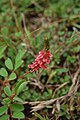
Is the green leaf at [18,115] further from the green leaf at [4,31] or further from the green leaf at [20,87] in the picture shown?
the green leaf at [4,31]

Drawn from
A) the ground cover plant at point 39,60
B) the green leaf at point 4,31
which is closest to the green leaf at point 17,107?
the ground cover plant at point 39,60

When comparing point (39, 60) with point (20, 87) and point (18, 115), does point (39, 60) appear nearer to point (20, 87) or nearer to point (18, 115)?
point (20, 87)

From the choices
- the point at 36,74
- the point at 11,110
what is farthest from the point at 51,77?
the point at 11,110

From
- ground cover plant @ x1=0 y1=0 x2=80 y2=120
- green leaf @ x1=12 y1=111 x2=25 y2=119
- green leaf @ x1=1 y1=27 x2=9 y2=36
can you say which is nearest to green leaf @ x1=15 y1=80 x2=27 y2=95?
ground cover plant @ x1=0 y1=0 x2=80 y2=120

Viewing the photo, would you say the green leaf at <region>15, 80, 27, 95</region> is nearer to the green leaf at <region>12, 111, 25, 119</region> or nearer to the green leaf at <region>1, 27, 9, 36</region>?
the green leaf at <region>12, 111, 25, 119</region>

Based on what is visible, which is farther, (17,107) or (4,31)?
(4,31)

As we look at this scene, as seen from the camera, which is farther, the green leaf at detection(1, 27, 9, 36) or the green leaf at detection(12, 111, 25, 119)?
the green leaf at detection(1, 27, 9, 36)

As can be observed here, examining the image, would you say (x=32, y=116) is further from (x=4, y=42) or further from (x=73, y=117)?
(x=4, y=42)

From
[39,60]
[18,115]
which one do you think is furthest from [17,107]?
[39,60]
